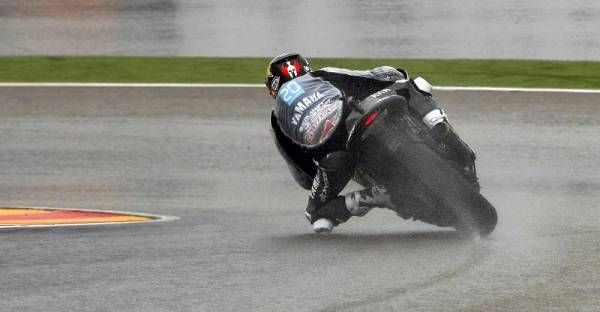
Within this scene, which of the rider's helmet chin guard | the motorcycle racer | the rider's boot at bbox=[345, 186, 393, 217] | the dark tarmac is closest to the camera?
the motorcycle racer

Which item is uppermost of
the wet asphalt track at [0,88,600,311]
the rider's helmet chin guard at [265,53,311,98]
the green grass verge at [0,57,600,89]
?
the rider's helmet chin guard at [265,53,311,98]

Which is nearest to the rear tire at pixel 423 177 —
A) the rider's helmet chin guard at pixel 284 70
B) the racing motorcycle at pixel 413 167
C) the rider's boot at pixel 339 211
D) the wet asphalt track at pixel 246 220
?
the racing motorcycle at pixel 413 167

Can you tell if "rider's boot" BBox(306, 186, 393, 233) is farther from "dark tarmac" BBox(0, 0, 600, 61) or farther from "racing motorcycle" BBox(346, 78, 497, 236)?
"dark tarmac" BBox(0, 0, 600, 61)

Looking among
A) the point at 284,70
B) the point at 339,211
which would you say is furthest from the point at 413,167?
the point at 284,70

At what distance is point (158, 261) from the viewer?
914 centimetres

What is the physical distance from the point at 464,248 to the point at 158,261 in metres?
1.87

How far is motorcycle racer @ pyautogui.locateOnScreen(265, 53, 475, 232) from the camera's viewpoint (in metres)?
Answer: 9.66

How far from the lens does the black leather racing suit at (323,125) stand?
380 inches

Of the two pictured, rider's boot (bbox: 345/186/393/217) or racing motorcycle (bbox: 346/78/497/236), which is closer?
racing motorcycle (bbox: 346/78/497/236)

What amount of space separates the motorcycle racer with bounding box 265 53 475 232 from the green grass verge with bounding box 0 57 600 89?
5.86 m

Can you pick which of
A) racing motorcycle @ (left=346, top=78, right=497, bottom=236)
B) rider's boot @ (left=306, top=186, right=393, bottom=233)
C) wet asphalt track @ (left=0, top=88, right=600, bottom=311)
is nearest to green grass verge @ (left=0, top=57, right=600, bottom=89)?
wet asphalt track @ (left=0, top=88, right=600, bottom=311)

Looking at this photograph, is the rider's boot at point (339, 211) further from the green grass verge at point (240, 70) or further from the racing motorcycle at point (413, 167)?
the green grass verge at point (240, 70)

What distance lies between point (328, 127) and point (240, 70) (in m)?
7.14

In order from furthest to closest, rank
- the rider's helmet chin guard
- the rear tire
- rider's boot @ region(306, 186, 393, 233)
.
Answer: the rider's helmet chin guard < rider's boot @ region(306, 186, 393, 233) < the rear tire
